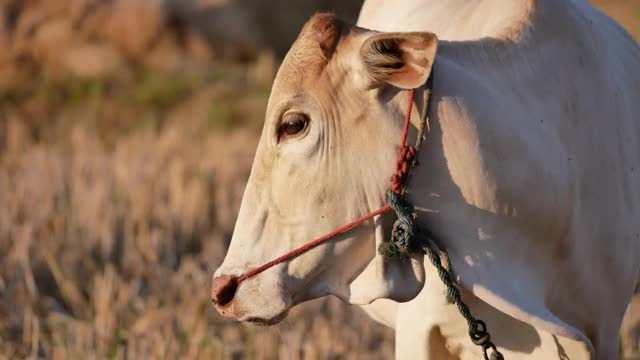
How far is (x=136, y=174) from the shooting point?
8148 mm

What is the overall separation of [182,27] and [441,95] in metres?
9.14

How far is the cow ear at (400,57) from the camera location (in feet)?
11.0

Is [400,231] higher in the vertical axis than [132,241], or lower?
higher

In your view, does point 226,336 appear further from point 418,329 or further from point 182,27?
point 182,27

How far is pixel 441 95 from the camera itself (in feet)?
11.6

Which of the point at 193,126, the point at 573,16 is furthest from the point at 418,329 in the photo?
the point at 193,126

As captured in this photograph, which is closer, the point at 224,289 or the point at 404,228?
the point at 404,228

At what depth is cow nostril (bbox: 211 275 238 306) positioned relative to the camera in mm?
3553

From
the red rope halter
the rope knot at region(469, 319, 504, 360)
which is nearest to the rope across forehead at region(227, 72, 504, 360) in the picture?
the red rope halter

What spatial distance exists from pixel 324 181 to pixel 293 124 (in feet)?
0.55

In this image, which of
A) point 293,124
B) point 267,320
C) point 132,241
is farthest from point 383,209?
point 132,241

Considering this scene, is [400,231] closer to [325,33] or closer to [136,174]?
[325,33]

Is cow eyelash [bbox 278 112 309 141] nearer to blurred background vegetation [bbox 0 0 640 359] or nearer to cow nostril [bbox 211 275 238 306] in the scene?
cow nostril [bbox 211 275 238 306]

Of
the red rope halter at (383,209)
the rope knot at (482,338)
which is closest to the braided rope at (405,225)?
the red rope halter at (383,209)
